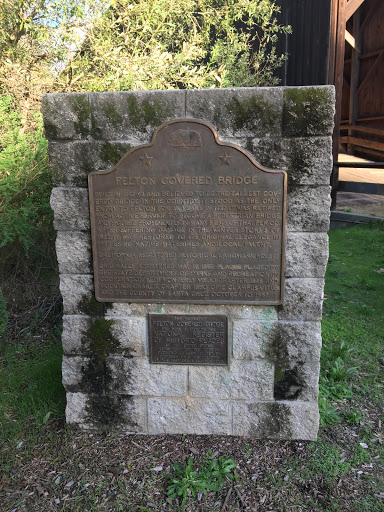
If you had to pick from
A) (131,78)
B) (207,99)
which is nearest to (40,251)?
(131,78)

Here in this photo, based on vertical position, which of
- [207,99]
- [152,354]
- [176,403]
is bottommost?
[176,403]

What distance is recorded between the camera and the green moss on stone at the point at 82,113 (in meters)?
2.55

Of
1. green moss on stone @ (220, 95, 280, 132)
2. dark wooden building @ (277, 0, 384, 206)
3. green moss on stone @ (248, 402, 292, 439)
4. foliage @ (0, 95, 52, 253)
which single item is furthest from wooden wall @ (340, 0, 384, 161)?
green moss on stone @ (248, 402, 292, 439)

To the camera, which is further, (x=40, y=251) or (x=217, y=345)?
(x=40, y=251)

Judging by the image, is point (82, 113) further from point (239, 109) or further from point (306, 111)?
point (306, 111)

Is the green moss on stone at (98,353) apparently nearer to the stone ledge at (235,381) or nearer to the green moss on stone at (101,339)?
the green moss on stone at (101,339)

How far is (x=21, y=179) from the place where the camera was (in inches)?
185

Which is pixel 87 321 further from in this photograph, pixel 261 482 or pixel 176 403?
pixel 261 482

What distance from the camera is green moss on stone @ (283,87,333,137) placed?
242cm

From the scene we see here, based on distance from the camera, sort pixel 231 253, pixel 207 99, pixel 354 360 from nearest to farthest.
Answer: pixel 207 99 < pixel 231 253 < pixel 354 360

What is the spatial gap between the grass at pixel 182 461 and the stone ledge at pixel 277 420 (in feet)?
0.21

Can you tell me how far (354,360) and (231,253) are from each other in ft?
6.66

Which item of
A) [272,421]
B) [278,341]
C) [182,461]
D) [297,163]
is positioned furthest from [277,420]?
[297,163]

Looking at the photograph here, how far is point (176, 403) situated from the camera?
9.70 ft
